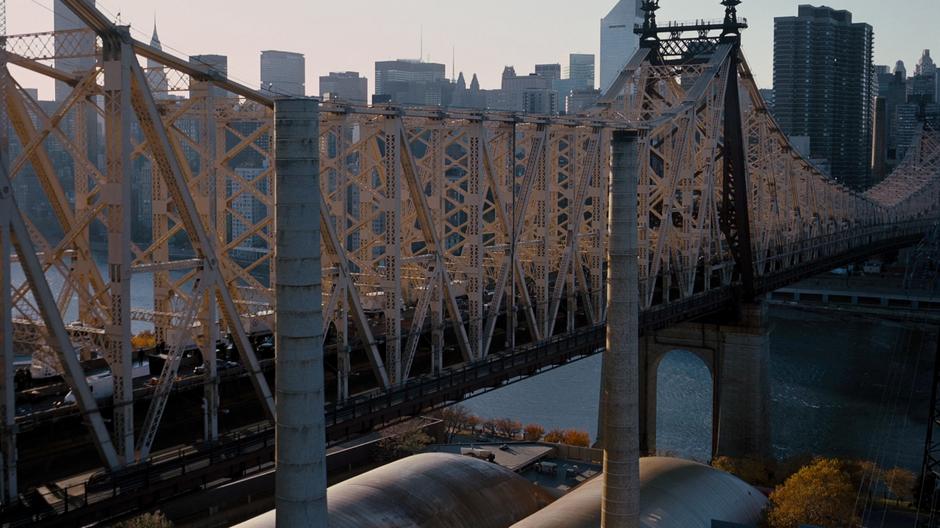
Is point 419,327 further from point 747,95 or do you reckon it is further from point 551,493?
point 747,95

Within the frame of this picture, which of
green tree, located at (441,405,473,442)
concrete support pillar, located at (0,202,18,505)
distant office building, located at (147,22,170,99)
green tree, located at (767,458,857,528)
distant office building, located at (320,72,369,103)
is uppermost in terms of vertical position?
distant office building, located at (320,72,369,103)

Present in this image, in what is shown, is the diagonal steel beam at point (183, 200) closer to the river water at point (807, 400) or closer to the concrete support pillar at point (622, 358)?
the concrete support pillar at point (622, 358)

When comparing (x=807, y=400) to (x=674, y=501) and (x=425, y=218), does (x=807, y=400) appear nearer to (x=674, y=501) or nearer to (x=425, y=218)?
(x=674, y=501)

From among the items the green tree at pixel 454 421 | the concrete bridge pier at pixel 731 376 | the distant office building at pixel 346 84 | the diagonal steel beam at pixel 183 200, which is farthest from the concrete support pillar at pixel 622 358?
Answer: the distant office building at pixel 346 84

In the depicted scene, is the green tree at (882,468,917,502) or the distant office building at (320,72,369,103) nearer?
the green tree at (882,468,917,502)

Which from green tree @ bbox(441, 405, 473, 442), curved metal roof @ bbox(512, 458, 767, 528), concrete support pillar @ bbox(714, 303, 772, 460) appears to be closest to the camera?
curved metal roof @ bbox(512, 458, 767, 528)

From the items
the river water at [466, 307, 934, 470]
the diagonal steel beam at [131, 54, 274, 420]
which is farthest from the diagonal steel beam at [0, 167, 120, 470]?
the river water at [466, 307, 934, 470]

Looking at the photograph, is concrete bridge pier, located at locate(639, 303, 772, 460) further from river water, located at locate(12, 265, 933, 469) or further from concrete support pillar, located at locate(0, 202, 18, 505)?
concrete support pillar, located at locate(0, 202, 18, 505)
